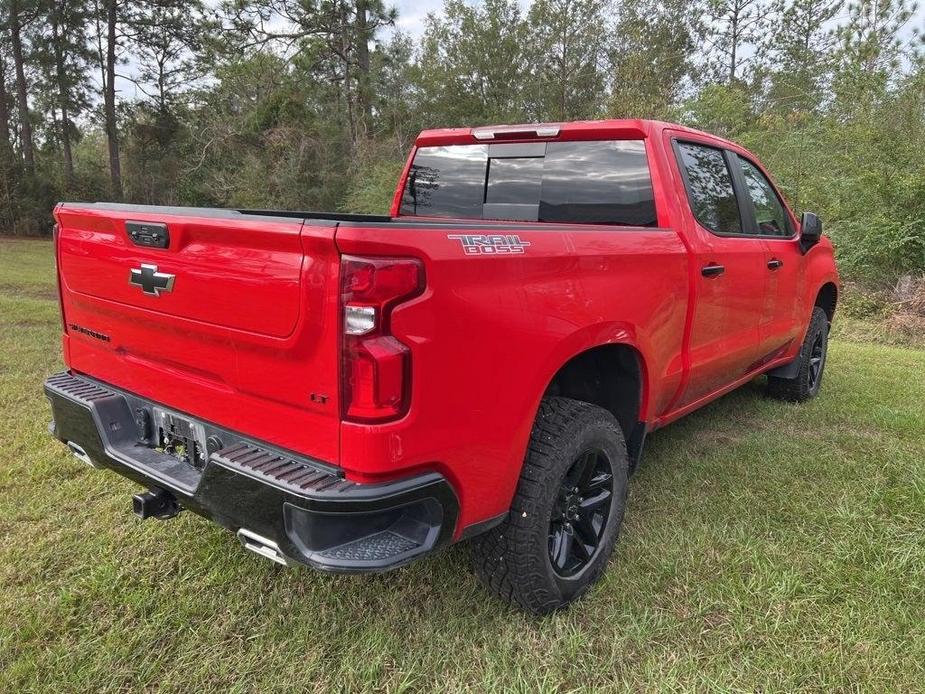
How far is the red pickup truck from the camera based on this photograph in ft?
5.63

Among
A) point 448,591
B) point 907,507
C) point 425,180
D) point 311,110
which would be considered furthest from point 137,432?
point 311,110

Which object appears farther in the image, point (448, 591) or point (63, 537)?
point (63, 537)

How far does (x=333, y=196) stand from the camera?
2061 centimetres

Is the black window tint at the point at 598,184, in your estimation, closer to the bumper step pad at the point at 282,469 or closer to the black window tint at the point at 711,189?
the black window tint at the point at 711,189

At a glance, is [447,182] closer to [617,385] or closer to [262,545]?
[617,385]

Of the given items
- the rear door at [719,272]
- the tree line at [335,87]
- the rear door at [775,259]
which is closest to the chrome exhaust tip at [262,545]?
the rear door at [719,272]

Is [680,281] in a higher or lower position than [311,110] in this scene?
lower

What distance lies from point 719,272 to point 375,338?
2.13m

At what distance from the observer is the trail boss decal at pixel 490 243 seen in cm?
184

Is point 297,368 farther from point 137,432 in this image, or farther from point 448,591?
point 448,591

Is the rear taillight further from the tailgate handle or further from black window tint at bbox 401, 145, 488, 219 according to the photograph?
black window tint at bbox 401, 145, 488, 219

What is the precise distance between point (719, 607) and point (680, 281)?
52.6 inches

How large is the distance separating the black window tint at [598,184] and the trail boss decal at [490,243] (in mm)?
1251

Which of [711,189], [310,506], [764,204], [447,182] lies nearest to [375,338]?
[310,506]
